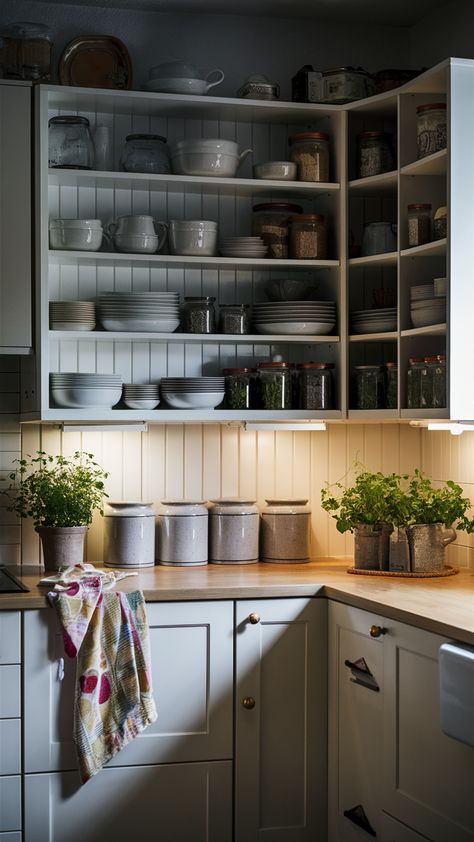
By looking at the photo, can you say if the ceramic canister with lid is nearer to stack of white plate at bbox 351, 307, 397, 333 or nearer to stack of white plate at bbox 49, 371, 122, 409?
stack of white plate at bbox 49, 371, 122, 409

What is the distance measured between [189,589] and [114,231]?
4.12 ft

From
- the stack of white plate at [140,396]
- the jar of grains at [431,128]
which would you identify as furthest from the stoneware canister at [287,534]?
the jar of grains at [431,128]

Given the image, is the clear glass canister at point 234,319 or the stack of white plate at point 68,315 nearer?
the stack of white plate at point 68,315

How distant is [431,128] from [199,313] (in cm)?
97

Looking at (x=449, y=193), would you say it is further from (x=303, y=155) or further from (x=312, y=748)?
(x=312, y=748)

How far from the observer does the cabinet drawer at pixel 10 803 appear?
3.11 m

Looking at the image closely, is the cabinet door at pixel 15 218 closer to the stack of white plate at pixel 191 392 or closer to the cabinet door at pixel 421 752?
the stack of white plate at pixel 191 392

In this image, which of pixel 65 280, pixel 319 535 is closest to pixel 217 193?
pixel 65 280

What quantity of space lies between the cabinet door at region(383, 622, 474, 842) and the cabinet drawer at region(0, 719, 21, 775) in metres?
1.06

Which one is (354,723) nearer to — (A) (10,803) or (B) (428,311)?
(A) (10,803)

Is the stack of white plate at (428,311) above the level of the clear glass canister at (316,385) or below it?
above

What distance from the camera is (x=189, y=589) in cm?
324

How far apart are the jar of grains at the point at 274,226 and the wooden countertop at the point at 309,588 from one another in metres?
1.11

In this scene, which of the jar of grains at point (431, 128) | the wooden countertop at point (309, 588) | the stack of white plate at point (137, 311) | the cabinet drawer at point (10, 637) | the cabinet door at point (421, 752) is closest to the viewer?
the cabinet door at point (421, 752)
